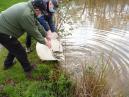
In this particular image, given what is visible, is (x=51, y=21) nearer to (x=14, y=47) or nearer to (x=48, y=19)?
(x=48, y=19)

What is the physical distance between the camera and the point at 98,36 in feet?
35.3

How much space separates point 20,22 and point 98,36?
4778mm

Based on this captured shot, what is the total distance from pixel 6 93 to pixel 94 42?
171 inches

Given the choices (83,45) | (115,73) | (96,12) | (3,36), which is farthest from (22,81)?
(96,12)

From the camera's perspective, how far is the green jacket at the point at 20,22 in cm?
633

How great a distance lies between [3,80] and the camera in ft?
23.3

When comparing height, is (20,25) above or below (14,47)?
above

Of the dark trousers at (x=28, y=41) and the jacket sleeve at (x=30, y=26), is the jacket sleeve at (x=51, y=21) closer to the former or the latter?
the dark trousers at (x=28, y=41)

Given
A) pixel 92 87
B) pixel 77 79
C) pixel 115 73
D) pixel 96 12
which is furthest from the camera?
pixel 96 12

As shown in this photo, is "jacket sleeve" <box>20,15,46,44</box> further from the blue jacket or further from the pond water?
the pond water

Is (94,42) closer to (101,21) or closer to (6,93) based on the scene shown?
(101,21)

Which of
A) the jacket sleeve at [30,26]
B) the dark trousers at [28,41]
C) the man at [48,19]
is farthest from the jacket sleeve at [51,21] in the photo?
the jacket sleeve at [30,26]

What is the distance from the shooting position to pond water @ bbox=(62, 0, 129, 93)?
841cm

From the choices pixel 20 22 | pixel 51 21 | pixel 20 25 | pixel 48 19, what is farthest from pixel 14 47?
pixel 51 21
